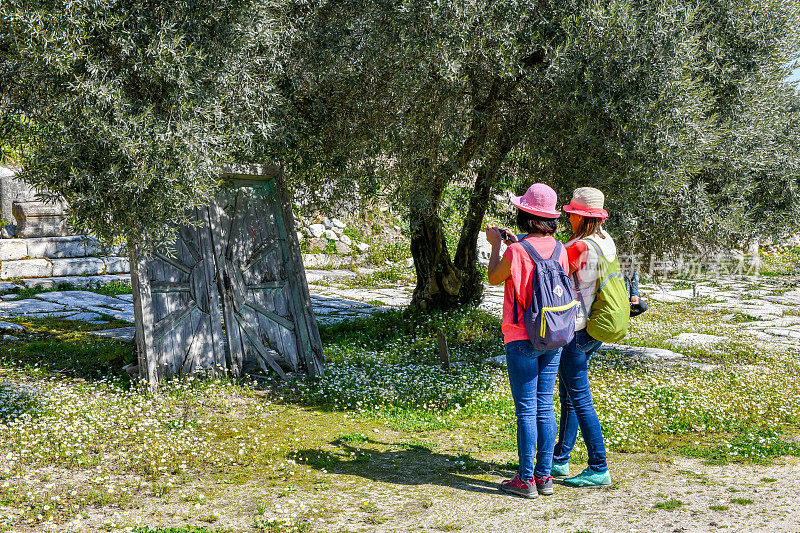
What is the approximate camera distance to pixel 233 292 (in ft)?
25.0

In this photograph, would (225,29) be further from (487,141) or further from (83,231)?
(487,141)

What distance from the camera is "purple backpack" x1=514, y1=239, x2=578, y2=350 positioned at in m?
4.41

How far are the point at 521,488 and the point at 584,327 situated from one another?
1167mm

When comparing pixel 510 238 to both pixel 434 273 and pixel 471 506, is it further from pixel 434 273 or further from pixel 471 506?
pixel 434 273

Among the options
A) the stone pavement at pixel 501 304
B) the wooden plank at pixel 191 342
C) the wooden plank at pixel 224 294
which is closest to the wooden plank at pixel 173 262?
the wooden plank at pixel 224 294

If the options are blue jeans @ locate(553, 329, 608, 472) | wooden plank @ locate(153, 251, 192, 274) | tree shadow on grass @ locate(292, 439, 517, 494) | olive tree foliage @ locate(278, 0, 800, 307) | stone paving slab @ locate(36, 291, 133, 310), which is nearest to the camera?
blue jeans @ locate(553, 329, 608, 472)

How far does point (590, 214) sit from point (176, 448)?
3.60 m

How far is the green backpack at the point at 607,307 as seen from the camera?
462cm

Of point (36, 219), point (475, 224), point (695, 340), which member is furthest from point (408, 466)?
point (36, 219)

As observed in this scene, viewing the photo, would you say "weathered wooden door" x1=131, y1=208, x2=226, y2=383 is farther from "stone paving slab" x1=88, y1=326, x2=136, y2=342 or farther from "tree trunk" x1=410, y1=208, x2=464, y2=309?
"tree trunk" x1=410, y1=208, x2=464, y2=309

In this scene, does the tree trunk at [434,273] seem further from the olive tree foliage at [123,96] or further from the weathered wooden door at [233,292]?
the olive tree foliage at [123,96]

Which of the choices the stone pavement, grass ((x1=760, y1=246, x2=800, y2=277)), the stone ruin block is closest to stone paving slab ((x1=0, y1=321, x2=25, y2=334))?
the stone pavement

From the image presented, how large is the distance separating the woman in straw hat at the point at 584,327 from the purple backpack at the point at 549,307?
21 cm

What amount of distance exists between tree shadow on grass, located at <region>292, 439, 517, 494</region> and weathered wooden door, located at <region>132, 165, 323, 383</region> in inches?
87.6
